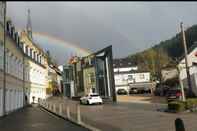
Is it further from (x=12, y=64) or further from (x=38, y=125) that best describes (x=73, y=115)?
(x=12, y=64)

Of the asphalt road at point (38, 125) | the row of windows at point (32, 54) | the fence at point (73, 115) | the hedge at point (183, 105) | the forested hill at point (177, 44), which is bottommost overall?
the asphalt road at point (38, 125)

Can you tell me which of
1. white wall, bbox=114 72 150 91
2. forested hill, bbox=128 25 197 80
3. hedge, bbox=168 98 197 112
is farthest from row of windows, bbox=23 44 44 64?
hedge, bbox=168 98 197 112

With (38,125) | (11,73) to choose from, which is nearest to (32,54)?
(11,73)

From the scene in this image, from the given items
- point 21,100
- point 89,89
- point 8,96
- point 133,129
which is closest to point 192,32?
point 89,89

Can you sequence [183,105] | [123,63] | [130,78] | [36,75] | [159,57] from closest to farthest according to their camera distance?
[183,105]
[36,75]
[159,57]
[130,78]
[123,63]

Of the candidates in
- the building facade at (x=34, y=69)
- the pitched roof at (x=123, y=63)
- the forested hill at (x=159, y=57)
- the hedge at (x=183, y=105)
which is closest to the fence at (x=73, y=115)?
the hedge at (x=183, y=105)

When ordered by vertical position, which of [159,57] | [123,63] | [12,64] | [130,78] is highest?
[123,63]

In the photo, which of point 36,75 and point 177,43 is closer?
point 36,75

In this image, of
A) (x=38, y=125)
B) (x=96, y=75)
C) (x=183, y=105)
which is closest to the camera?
(x=38, y=125)

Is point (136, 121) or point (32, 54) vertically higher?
point (32, 54)

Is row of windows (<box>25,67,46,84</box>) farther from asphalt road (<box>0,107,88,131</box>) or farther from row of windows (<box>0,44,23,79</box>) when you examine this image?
asphalt road (<box>0,107,88,131</box>)

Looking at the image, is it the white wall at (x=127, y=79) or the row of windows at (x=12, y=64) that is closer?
the row of windows at (x=12, y=64)

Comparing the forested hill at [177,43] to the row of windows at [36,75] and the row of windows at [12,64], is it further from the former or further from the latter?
the row of windows at [12,64]

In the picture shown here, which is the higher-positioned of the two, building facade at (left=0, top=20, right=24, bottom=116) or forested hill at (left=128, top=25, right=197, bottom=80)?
forested hill at (left=128, top=25, right=197, bottom=80)
